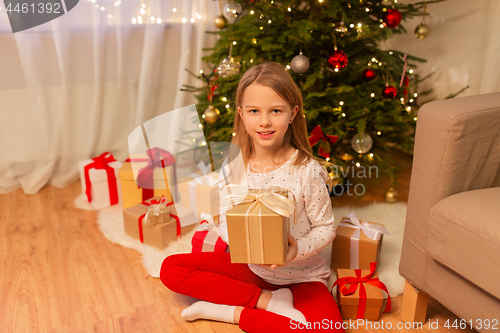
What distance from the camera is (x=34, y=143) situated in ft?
7.68

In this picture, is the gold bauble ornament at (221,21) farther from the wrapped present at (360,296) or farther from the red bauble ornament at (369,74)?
the wrapped present at (360,296)

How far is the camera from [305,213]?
1264 millimetres

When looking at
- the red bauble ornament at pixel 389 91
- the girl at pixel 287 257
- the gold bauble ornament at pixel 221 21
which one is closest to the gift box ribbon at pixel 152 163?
the girl at pixel 287 257

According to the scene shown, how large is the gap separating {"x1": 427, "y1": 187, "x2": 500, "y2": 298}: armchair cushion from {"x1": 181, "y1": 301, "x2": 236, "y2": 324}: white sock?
62 cm

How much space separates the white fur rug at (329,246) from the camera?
1503mm

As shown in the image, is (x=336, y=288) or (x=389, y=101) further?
(x=389, y=101)

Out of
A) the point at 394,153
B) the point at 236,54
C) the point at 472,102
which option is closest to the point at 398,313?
the point at 472,102

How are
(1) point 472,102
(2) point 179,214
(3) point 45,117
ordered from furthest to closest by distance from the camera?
(3) point 45,117, (2) point 179,214, (1) point 472,102

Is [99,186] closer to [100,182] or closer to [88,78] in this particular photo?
[100,182]

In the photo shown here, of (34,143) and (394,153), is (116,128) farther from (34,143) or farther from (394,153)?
(394,153)

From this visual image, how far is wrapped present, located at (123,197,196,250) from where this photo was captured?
5.49 ft

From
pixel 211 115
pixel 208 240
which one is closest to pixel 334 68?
pixel 211 115

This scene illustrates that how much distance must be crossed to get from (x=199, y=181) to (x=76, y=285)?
60 centimetres

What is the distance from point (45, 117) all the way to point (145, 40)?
718mm
